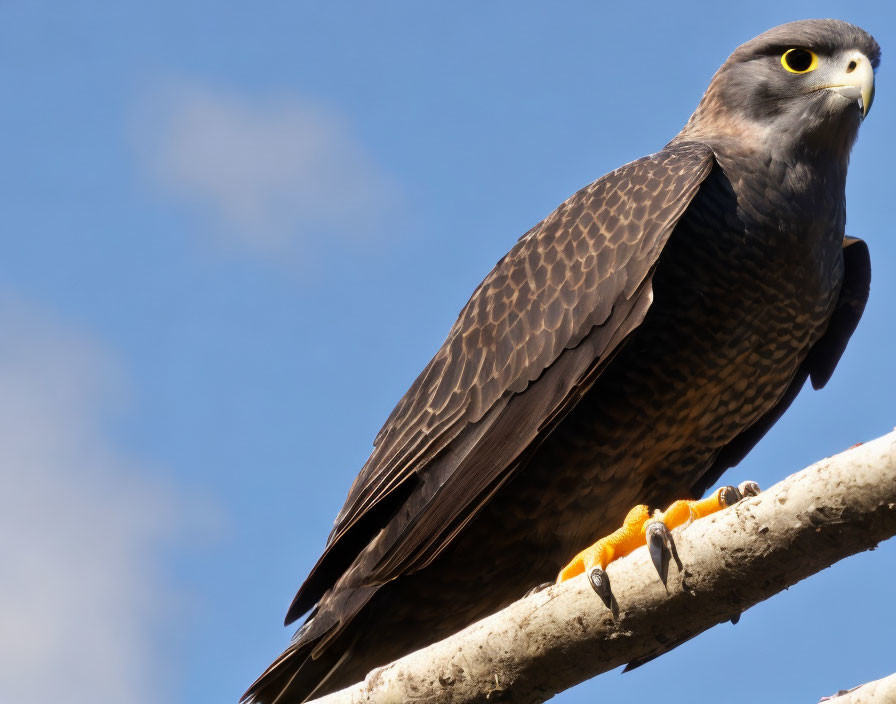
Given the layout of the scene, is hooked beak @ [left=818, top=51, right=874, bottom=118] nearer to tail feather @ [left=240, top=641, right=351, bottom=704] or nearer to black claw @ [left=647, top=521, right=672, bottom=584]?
black claw @ [left=647, top=521, right=672, bottom=584]

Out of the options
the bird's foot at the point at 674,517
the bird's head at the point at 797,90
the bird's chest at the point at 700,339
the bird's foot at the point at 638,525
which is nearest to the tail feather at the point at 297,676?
the bird's foot at the point at 638,525

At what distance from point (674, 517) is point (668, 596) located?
3.18 ft

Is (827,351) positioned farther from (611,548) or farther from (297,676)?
(297,676)

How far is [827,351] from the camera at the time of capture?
640cm

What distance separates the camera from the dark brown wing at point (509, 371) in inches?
195

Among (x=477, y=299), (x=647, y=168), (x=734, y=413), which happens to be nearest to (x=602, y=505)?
(x=734, y=413)

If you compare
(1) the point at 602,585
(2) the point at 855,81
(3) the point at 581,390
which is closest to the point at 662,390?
(3) the point at 581,390

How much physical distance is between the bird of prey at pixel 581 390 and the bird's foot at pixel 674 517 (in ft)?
0.52

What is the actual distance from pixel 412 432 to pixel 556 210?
1429mm

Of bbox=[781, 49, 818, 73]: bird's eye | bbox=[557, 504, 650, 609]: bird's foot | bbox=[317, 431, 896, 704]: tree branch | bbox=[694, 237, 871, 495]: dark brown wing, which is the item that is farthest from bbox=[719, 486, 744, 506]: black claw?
bbox=[781, 49, 818, 73]: bird's eye

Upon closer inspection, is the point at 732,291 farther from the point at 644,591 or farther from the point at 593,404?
the point at 644,591

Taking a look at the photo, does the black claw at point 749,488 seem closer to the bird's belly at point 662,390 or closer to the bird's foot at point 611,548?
the bird's foot at point 611,548

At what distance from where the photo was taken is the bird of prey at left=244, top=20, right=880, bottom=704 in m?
5.02

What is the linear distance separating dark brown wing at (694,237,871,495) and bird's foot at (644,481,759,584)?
158 centimetres
